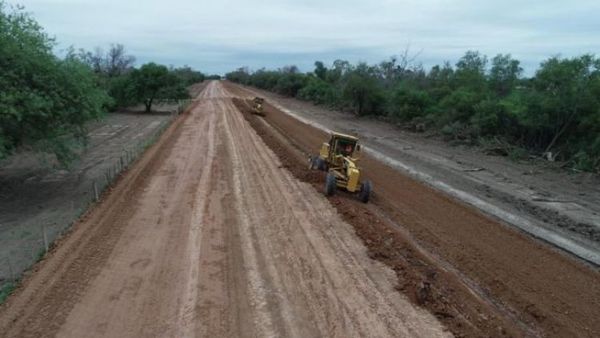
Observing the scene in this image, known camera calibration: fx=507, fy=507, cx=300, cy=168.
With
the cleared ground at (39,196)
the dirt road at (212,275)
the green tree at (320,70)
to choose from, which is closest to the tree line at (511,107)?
the dirt road at (212,275)

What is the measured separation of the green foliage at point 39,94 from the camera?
54.0 ft

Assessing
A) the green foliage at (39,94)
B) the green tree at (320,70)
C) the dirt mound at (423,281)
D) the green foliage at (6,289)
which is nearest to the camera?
the dirt mound at (423,281)

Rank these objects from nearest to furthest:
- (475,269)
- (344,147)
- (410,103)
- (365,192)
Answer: (475,269)
(365,192)
(344,147)
(410,103)

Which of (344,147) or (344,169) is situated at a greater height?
(344,147)

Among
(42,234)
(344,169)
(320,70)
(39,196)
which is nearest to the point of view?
(42,234)

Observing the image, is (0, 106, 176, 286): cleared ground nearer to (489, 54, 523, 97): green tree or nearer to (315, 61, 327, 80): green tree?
(489, 54, 523, 97): green tree

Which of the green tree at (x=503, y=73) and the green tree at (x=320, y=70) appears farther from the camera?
the green tree at (x=320, y=70)

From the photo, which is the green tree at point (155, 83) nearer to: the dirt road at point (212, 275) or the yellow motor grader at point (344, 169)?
the dirt road at point (212, 275)

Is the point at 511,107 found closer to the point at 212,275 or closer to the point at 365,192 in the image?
the point at 365,192

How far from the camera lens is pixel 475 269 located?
11.6 meters

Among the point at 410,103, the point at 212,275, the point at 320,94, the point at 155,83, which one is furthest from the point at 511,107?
the point at 320,94

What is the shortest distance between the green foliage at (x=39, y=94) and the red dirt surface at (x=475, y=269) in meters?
10.3

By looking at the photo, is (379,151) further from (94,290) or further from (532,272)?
(94,290)

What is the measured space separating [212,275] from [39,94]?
417 inches
